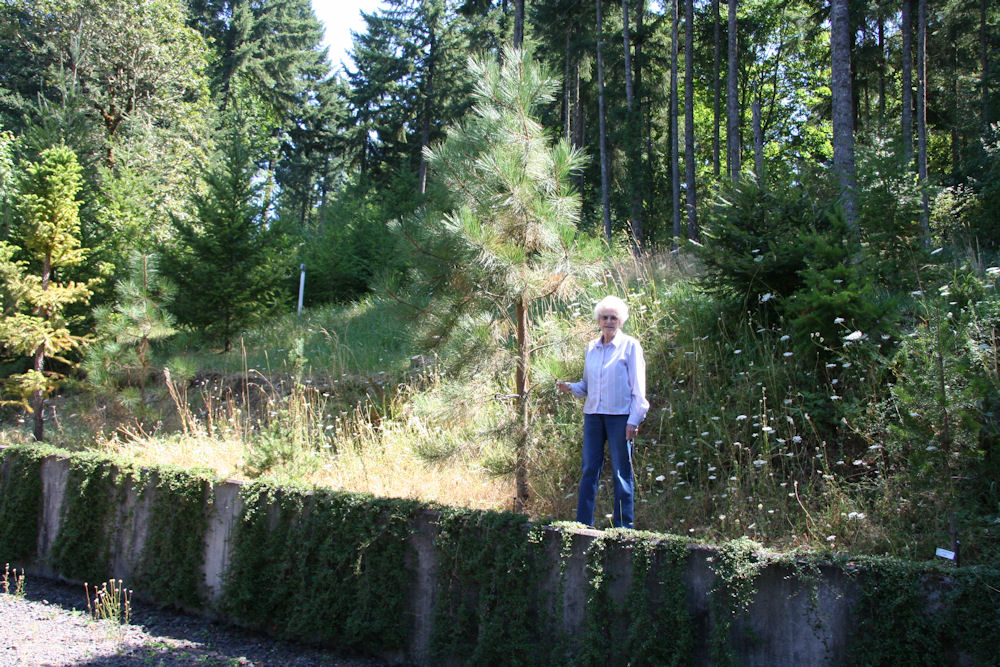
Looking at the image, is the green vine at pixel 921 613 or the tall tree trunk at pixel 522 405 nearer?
the green vine at pixel 921 613

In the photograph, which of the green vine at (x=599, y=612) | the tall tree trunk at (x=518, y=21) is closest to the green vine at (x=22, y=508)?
the green vine at (x=599, y=612)

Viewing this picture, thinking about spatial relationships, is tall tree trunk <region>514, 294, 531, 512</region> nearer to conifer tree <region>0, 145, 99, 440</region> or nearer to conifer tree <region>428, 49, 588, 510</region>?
conifer tree <region>428, 49, 588, 510</region>

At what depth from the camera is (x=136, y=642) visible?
4699mm

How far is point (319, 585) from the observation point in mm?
4715

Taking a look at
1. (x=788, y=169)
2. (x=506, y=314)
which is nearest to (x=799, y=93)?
(x=788, y=169)

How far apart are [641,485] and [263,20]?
3490 cm

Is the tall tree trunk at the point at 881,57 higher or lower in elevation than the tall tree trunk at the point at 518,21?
higher

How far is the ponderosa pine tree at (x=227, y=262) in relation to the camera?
513 inches

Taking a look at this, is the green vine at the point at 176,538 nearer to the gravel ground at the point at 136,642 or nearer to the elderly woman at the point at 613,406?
the gravel ground at the point at 136,642

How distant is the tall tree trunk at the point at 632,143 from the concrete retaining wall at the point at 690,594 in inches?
688

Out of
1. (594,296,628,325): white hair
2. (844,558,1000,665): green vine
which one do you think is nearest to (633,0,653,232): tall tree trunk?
(594,296,628,325): white hair

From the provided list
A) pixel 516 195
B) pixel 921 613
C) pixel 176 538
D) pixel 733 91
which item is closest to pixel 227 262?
pixel 176 538

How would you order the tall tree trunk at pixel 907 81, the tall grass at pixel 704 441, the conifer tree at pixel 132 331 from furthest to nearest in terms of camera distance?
1. the tall tree trunk at pixel 907 81
2. the conifer tree at pixel 132 331
3. the tall grass at pixel 704 441

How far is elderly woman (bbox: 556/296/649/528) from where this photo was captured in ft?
14.7
